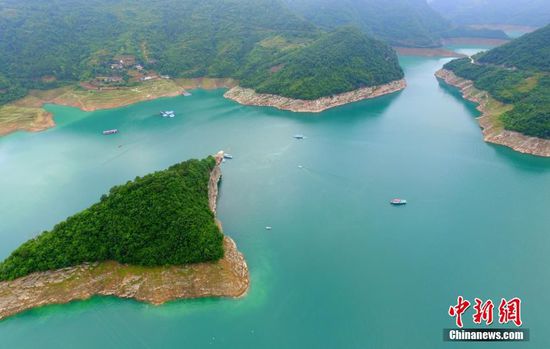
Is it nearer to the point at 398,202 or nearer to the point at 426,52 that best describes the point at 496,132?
the point at 398,202

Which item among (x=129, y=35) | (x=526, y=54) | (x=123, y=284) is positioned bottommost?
(x=123, y=284)

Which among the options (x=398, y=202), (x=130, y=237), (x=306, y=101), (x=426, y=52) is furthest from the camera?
(x=426, y=52)

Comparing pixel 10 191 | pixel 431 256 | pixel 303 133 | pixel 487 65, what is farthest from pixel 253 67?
pixel 431 256

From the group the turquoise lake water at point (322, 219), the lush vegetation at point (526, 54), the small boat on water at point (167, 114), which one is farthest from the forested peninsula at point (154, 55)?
the lush vegetation at point (526, 54)

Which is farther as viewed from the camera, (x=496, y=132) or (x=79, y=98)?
(x=79, y=98)

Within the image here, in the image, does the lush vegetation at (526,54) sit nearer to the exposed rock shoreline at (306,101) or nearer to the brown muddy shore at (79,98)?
the exposed rock shoreline at (306,101)

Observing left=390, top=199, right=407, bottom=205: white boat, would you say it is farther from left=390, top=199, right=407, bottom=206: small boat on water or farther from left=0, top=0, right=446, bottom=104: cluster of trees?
left=0, top=0, right=446, bottom=104: cluster of trees

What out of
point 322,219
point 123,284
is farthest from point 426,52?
point 123,284
